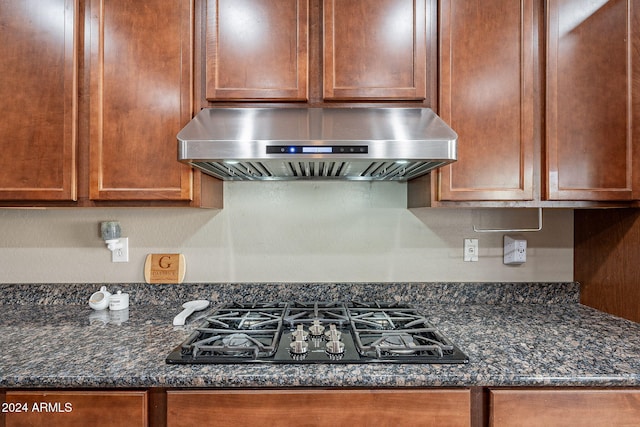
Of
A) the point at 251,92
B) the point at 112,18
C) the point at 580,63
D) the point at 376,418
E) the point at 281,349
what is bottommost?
the point at 376,418

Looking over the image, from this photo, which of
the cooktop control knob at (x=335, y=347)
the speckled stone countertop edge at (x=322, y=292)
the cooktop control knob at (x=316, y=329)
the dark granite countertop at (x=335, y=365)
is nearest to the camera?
the dark granite countertop at (x=335, y=365)

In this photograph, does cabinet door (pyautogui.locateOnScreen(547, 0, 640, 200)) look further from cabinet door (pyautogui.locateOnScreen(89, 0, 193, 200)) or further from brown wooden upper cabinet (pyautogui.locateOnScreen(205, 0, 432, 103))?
cabinet door (pyautogui.locateOnScreen(89, 0, 193, 200))

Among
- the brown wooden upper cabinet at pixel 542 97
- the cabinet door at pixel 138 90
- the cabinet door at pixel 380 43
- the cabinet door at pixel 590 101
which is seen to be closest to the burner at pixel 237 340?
the cabinet door at pixel 138 90

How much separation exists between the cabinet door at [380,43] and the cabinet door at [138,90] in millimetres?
543

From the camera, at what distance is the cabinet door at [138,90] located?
1299mm

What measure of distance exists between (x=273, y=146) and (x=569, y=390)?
1095 mm

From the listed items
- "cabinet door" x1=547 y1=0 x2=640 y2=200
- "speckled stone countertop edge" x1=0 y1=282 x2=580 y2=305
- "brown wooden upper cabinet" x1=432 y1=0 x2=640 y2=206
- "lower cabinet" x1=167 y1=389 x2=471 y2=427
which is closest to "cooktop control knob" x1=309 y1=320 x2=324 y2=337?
"lower cabinet" x1=167 y1=389 x2=471 y2=427

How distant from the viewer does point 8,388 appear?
0.95 metres

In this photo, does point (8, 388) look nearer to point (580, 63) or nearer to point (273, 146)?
Answer: point (273, 146)

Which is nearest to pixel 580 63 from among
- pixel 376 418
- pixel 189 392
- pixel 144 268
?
pixel 376 418

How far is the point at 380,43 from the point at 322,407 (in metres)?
1.22

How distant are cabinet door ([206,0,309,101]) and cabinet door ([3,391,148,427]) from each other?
3.32ft

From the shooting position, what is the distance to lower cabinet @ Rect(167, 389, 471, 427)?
3.17 feet

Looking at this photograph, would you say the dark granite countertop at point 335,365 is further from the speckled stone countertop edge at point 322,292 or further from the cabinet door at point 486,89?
the cabinet door at point 486,89
